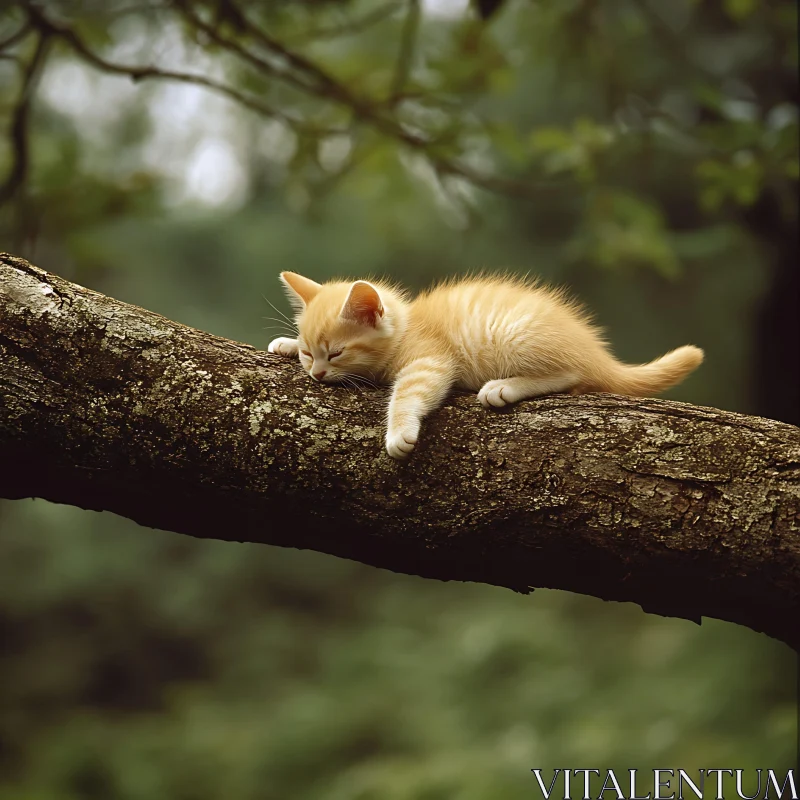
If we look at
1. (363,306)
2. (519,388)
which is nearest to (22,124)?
(363,306)

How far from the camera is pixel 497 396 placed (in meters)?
1.48

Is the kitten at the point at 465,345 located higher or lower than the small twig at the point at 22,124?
lower

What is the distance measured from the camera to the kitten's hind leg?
148 cm

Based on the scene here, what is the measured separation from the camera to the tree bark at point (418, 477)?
1.26 m

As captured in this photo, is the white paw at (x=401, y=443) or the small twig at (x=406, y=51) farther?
the small twig at (x=406, y=51)

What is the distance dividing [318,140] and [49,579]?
11.7ft

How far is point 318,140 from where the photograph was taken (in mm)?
3287

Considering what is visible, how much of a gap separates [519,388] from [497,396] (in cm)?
7

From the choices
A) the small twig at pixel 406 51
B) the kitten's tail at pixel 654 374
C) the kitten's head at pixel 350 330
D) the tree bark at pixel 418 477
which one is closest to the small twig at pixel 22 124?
the small twig at pixel 406 51

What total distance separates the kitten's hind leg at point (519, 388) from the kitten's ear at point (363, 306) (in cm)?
38

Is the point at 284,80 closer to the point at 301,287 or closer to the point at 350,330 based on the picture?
the point at 301,287

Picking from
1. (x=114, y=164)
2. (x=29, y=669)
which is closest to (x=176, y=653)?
(x=29, y=669)

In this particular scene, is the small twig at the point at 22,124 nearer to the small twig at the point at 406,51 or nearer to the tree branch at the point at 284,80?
the tree branch at the point at 284,80

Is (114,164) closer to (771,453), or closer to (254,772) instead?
(254,772)
